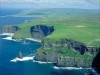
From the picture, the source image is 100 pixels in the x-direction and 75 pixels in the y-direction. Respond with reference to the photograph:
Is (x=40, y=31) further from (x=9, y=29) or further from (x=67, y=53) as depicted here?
(x=67, y=53)

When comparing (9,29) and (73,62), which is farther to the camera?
(9,29)

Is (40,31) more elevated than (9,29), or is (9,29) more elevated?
(40,31)

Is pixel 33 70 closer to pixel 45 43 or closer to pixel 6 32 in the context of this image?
pixel 45 43

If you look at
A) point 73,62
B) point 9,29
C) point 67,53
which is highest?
point 67,53

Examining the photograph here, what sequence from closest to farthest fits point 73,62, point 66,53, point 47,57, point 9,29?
point 73,62
point 66,53
point 47,57
point 9,29

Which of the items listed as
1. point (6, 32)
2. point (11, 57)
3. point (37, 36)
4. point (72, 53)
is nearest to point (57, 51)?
point (72, 53)

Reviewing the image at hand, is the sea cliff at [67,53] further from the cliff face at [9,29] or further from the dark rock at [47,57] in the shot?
the cliff face at [9,29]

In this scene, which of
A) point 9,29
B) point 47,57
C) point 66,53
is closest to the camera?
point 66,53

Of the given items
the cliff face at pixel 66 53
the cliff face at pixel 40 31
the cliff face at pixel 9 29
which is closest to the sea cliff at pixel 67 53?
the cliff face at pixel 66 53

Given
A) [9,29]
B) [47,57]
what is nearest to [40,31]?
[9,29]
